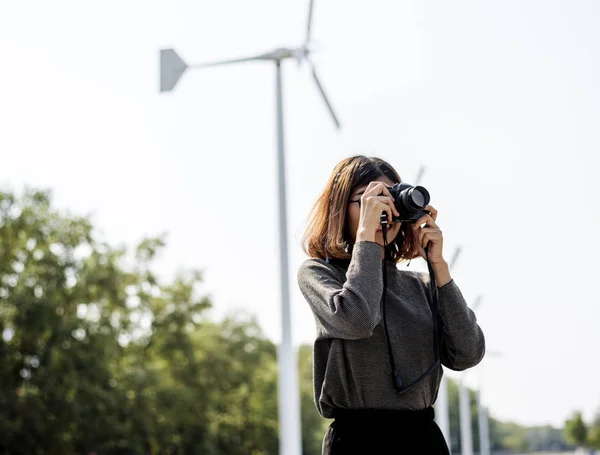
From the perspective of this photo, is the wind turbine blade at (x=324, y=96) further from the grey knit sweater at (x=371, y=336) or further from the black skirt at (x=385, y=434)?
the black skirt at (x=385, y=434)

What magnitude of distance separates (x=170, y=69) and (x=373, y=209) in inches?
401

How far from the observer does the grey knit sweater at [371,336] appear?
7.09ft

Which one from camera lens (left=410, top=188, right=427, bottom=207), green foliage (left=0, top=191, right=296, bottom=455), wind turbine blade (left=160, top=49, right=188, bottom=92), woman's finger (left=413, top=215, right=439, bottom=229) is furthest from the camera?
green foliage (left=0, top=191, right=296, bottom=455)

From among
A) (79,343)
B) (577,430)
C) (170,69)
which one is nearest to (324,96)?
(170,69)

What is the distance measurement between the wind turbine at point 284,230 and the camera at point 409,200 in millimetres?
7655

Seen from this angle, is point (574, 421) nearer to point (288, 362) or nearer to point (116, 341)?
point (116, 341)

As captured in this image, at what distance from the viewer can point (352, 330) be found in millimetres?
2146

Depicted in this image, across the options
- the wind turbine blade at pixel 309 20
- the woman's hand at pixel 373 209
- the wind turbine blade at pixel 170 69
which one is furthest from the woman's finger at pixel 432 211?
the wind turbine blade at pixel 170 69

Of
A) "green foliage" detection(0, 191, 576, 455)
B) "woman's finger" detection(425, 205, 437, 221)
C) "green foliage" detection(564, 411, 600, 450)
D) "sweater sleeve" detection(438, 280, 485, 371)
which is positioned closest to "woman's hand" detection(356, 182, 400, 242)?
"woman's finger" detection(425, 205, 437, 221)

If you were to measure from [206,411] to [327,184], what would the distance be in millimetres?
31166

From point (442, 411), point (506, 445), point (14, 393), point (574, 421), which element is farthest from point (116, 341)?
point (506, 445)

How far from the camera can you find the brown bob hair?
2420mm

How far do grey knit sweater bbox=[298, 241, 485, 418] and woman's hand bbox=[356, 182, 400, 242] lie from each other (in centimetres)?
4

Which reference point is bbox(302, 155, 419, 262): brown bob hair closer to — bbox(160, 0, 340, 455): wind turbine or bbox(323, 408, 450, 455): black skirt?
bbox(323, 408, 450, 455): black skirt
